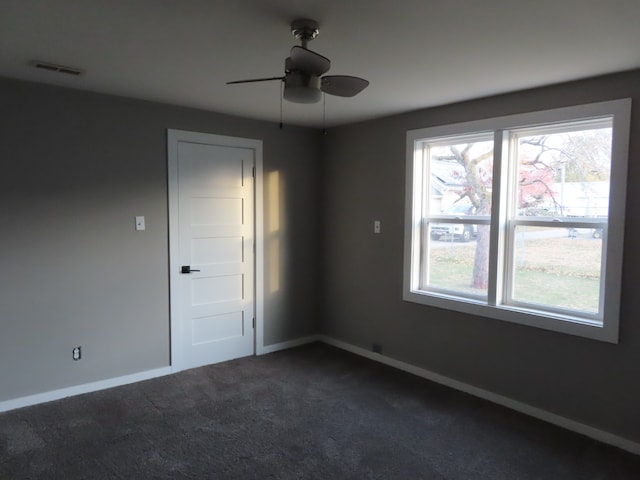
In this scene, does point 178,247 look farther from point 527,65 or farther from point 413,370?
point 527,65

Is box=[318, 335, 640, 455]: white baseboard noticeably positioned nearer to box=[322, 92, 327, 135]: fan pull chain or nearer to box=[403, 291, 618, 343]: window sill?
box=[403, 291, 618, 343]: window sill

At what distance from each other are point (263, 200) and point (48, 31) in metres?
2.42

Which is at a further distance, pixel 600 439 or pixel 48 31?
pixel 600 439

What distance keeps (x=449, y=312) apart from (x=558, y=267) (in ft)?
3.02

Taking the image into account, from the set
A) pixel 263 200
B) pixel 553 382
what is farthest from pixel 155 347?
pixel 553 382

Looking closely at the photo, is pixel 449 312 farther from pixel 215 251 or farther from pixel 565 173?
pixel 215 251

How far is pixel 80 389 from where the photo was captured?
11.2 feet

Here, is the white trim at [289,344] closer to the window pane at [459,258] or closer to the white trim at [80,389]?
the white trim at [80,389]

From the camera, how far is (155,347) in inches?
149

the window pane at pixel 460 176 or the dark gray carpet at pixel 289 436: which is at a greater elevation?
the window pane at pixel 460 176

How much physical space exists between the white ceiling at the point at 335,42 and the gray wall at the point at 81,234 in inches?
13.0

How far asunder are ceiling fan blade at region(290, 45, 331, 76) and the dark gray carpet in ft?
7.01

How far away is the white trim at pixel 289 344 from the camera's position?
4.48 meters

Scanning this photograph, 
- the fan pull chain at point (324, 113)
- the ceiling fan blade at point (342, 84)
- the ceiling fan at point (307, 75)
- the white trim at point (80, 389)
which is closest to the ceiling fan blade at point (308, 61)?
the ceiling fan at point (307, 75)
